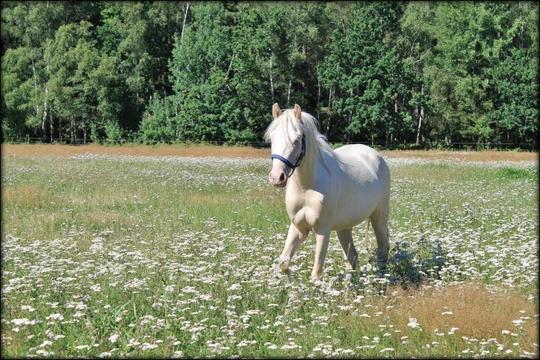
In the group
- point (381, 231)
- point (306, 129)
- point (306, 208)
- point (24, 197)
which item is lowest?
point (24, 197)

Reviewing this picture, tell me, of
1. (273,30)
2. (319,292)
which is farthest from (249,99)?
(319,292)

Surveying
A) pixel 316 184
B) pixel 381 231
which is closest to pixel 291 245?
pixel 316 184

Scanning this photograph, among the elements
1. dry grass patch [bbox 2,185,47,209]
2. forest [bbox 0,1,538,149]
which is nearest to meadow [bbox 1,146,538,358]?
dry grass patch [bbox 2,185,47,209]

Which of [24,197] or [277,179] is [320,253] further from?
[24,197]

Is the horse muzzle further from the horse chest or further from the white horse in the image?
the horse chest

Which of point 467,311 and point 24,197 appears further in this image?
point 24,197

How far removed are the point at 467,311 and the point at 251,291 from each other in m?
2.56

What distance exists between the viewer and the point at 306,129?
811 centimetres

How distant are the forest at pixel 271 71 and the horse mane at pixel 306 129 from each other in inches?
2038

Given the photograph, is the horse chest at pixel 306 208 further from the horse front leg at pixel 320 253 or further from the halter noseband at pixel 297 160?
the halter noseband at pixel 297 160

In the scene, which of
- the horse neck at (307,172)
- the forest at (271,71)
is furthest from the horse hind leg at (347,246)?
the forest at (271,71)

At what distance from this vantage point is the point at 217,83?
62.6 m

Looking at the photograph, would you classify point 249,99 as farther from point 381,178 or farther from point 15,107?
point 381,178

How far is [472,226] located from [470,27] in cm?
5909
